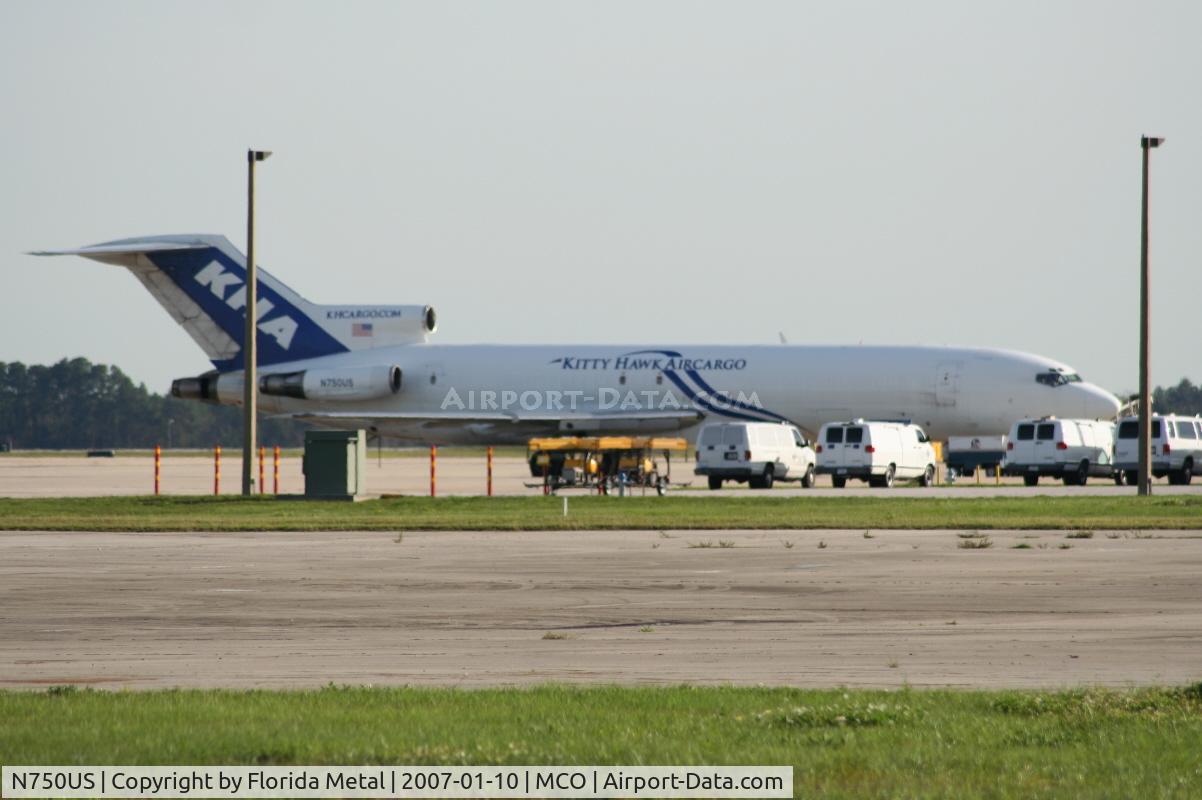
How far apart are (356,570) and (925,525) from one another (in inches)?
456

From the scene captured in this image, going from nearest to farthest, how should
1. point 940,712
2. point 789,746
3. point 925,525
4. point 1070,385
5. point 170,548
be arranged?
point 789,746
point 940,712
point 170,548
point 925,525
point 1070,385

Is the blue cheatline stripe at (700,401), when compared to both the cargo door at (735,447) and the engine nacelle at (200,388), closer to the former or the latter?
the cargo door at (735,447)

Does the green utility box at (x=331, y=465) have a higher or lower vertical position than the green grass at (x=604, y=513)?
higher

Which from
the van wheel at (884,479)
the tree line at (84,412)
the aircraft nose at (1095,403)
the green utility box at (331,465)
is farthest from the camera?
the tree line at (84,412)

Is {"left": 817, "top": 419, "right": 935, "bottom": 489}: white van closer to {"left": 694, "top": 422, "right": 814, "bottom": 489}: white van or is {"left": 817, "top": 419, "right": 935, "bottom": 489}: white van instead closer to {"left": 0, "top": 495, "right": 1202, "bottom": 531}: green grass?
{"left": 694, "top": 422, "right": 814, "bottom": 489}: white van

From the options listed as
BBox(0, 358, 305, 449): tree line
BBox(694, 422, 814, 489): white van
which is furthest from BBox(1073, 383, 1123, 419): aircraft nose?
BBox(0, 358, 305, 449): tree line

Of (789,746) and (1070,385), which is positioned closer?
(789,746)

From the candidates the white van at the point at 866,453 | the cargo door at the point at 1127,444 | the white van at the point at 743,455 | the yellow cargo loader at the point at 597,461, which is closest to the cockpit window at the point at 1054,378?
the cargo door at the point at 1127,444

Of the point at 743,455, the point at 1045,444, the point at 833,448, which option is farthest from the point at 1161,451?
the point at 743,455

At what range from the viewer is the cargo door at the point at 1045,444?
5275cm

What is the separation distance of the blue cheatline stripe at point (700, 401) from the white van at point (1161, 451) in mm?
12322

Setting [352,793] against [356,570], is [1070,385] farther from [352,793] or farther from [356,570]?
[352,793]

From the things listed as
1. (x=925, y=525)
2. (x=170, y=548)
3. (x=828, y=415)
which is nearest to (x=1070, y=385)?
(x=828, y=415)

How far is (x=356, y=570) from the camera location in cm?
2134
